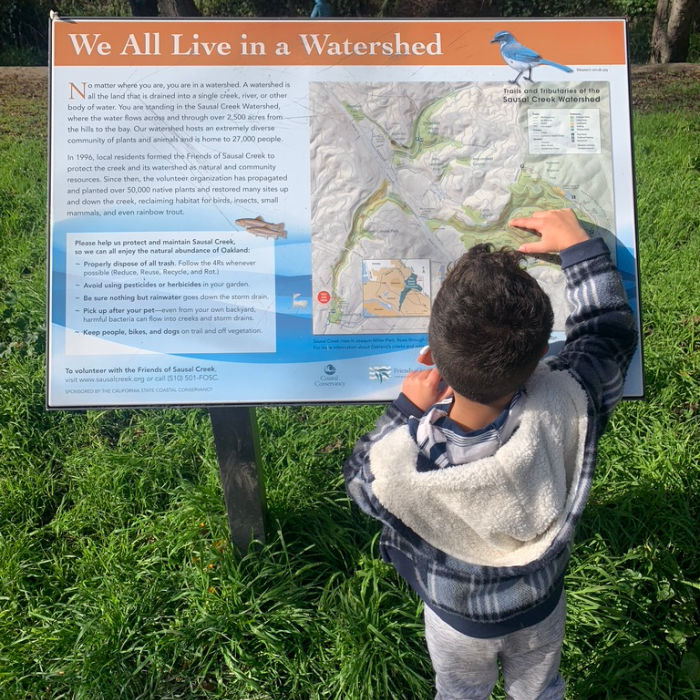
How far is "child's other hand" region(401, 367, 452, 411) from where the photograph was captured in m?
1.50

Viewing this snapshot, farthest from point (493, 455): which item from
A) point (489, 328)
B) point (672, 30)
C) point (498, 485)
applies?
point (672, 30)

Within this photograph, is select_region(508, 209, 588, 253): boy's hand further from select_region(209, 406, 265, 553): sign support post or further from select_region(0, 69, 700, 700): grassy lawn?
select_region(0, 69, 700, 700): grassy lawn

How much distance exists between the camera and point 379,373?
179 cm

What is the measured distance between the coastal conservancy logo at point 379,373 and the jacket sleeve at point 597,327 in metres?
0.46

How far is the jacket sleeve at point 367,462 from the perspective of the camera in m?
1.36

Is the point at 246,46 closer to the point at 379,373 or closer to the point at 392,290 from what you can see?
the point at 392,290

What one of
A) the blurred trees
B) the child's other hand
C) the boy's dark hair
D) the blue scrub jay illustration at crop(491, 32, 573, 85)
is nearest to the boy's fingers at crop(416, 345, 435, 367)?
the child's other hand

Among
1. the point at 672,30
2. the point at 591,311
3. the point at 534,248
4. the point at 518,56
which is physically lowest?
the point at 591,311

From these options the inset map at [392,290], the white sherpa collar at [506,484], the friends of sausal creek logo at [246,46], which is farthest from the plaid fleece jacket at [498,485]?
the friends of sausal creek logo at [246,46]

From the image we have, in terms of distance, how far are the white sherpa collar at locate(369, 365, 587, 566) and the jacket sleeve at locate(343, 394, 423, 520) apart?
6cm

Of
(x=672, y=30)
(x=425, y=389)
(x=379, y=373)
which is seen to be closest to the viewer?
(x=425, y=389)

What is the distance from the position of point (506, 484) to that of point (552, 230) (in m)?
0.81

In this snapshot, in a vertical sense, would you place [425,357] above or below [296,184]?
below

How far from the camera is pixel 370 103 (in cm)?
182
